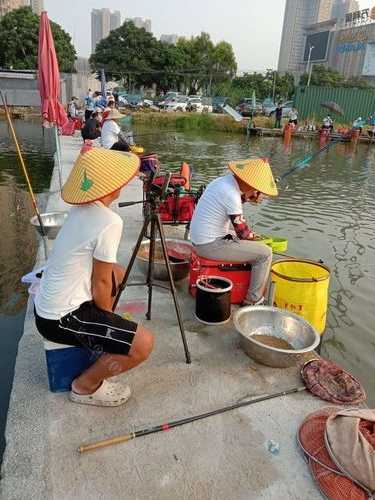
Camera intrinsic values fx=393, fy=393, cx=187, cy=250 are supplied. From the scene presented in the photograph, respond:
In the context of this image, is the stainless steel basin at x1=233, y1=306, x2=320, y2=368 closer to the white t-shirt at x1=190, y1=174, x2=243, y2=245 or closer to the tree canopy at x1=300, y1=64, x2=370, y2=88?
the white t-shirt at x1=190, y1=174, x2=243, y2=245

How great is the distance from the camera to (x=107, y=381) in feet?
8.75

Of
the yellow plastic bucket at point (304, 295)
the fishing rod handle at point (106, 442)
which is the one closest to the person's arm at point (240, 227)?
the yellow plastic bucket at point (304, 295)

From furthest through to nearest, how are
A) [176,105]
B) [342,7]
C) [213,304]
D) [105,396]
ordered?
[342,7] < [176,105] < [213,304] < [105,396]

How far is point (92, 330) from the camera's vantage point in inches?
89.5

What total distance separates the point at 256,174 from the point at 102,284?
1902mm

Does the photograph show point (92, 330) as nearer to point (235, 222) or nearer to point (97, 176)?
point (97, 176)

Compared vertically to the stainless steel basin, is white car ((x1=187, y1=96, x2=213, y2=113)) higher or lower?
higher

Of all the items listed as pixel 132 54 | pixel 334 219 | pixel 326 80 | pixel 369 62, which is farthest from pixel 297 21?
pixel 334 219

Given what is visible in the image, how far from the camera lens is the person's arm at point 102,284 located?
222cm

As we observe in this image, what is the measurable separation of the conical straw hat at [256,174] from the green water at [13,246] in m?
2.70

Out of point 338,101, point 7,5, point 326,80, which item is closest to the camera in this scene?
point 338,101

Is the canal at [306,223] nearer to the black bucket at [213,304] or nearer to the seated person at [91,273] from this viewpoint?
the seated person at [91,273]

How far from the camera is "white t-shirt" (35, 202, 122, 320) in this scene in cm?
217

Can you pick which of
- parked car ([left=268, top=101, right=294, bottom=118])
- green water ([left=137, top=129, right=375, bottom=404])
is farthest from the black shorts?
parked car ([left=268, top=101, right=294, bottom=118])
